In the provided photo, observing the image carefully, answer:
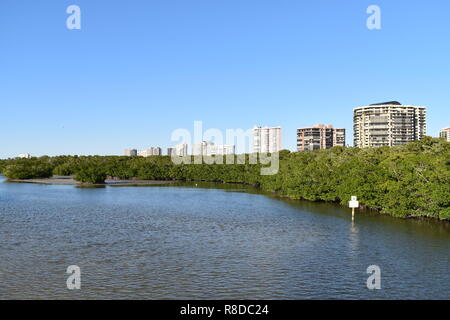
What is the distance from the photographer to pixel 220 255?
123 feet

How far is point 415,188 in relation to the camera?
59.3 meters

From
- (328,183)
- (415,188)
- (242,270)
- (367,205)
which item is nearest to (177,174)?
(328,183)

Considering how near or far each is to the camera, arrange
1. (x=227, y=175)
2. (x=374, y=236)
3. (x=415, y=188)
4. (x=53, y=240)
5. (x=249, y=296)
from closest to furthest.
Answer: (x=249, y=296)
(x=53, y=240)
(x=374, y=236)
(x=415, y=188)
(x=227, y=175)

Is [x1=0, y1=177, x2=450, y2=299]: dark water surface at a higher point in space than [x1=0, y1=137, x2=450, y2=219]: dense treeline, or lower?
lower

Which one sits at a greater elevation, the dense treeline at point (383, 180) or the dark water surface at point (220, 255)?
the dense treeline at point (383, 180)

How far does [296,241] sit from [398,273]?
43.4ft

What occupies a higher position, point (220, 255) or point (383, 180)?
point (383, 180)

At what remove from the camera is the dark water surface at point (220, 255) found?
28.0 metres

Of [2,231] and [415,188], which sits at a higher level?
[415,188]

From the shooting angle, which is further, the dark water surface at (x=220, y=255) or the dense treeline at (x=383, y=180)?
the dense treeline at (x=383, y=180)

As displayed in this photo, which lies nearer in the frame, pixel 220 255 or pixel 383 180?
pixel 220 255

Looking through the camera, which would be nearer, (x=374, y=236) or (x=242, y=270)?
(x=242, y=270)

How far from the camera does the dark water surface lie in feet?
92.0
